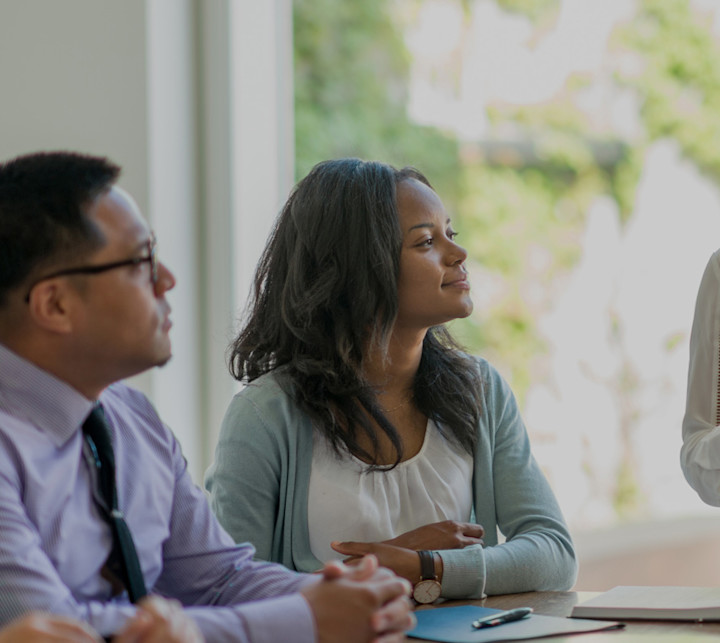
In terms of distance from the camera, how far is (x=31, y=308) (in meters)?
1.38

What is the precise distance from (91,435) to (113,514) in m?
0.12

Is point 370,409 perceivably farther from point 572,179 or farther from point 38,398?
point 572,179

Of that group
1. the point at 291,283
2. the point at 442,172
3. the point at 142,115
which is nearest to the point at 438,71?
the point at 442,172

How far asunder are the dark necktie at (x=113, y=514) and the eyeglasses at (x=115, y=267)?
198 mm

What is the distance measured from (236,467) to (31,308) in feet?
2.40

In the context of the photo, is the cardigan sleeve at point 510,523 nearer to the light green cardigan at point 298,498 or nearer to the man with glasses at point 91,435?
→ the light green cardigan at point 298,498

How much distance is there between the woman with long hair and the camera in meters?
2.01

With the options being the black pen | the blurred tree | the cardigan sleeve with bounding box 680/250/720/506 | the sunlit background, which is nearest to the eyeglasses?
the black pen

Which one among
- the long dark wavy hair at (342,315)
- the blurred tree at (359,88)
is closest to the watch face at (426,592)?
the long dark wavy hair at (342,315)

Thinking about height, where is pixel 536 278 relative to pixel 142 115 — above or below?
below

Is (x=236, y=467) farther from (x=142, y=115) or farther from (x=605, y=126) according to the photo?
(x=605, y=126)

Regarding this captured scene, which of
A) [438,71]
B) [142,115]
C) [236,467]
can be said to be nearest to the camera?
[236,467]

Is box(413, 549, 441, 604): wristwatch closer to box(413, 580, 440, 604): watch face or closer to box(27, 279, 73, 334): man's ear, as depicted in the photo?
box(413, 580, 440, 604): watch face

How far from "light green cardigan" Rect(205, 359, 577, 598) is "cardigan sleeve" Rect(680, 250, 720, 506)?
0.30 meters
